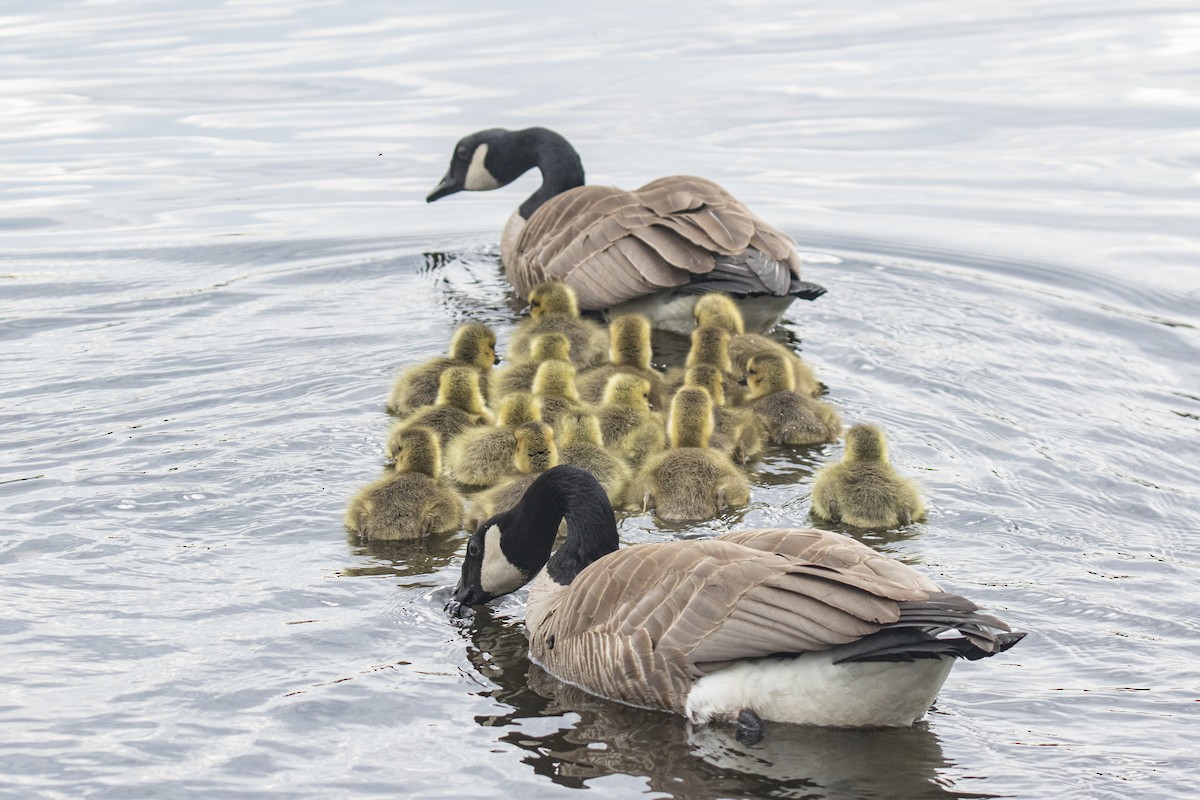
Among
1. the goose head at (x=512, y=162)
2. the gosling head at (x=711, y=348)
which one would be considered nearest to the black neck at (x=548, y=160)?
the goose head at (x=512, y=162)

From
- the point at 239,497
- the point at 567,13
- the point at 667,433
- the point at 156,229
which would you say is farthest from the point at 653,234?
the point at 567,13

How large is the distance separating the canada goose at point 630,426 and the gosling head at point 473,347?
126cm

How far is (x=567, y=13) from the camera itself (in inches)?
1064

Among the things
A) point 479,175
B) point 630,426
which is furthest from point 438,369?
point 479,175

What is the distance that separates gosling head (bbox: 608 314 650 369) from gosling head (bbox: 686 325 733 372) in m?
0.33

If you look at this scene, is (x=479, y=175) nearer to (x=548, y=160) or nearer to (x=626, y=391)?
(x=548, y=160)

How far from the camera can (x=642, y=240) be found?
13.0 metres

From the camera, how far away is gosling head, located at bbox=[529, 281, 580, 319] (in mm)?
12641

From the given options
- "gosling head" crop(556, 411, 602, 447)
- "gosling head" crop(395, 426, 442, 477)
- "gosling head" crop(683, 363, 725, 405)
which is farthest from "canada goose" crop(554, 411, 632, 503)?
"gosling head" crop(683, 363, 725, 405)

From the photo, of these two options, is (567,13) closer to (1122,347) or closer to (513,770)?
(1122,347)

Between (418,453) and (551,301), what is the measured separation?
3654mm

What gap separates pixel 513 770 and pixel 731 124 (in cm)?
1507

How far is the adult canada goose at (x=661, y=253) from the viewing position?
12742 mm

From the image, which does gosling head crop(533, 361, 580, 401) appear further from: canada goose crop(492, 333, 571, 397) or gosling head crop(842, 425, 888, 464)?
gosling head crop(842, 425, 888, 464)
